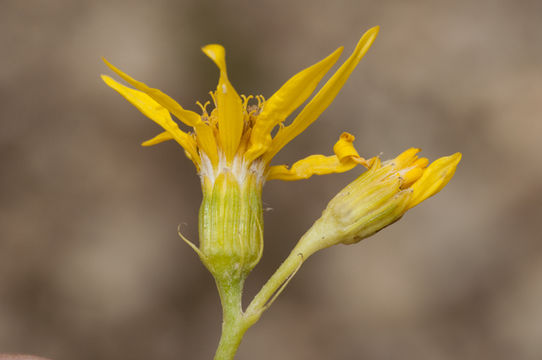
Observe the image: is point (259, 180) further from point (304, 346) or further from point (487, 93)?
point (487, 93)

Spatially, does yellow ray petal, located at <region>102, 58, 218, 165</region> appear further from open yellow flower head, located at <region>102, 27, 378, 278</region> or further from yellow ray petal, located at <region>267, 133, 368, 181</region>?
yellow ray petal, located at <region>267, 133, 368, 181</region>

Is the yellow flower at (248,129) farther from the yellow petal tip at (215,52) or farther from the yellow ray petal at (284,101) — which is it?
the yellow petal tip at (215,52)

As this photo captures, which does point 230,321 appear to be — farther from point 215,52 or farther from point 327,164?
point 215,52

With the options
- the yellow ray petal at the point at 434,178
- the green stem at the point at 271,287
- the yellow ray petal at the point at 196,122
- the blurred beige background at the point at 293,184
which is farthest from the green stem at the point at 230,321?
the blurred beige background at the point at 293,184

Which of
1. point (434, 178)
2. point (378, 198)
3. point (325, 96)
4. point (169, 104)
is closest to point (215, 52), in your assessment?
point (169, 104)

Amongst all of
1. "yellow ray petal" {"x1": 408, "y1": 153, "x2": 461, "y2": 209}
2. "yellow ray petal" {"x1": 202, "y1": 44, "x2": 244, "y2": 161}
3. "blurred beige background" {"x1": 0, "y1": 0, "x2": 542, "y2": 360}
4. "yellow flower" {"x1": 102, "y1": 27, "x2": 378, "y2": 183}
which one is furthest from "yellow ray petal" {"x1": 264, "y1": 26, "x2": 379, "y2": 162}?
"blurred beige background" {"x1": 0, "y1": 0, "x2": 542, "y2": 360}

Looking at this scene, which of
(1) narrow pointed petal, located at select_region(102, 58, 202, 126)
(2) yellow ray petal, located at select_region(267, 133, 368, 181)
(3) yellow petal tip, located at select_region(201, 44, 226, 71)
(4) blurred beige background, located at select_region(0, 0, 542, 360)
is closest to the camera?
(3) yellow petal tip, located at select_region(201, 44, 226, 71)
